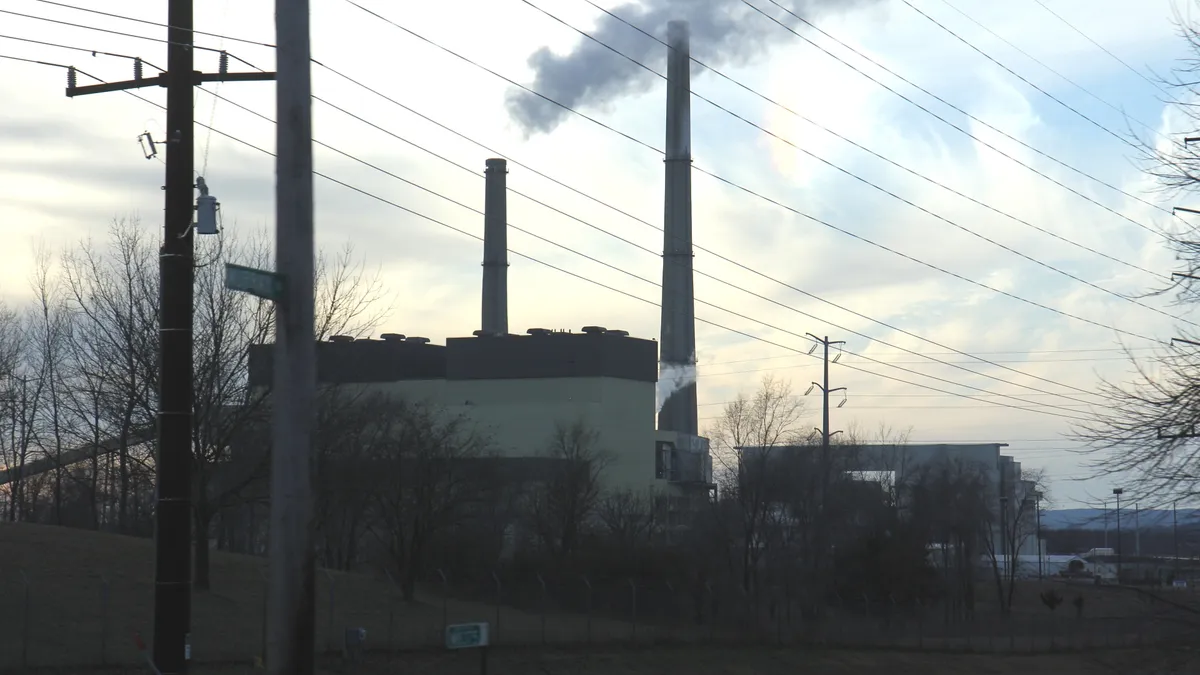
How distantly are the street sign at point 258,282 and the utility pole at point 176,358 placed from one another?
4.38 metres

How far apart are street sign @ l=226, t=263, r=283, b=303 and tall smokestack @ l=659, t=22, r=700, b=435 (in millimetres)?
82749

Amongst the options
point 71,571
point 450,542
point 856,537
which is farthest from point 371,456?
point 856,537

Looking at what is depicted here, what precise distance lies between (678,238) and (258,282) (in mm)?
83571

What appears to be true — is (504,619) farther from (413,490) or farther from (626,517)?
(626,517)

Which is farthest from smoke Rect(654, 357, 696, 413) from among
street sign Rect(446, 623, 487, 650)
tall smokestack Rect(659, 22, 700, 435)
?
street sign Rect(446, 623, 487, 650)

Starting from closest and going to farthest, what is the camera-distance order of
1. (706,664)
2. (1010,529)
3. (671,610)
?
(706,664), (671,610), (1010,529)

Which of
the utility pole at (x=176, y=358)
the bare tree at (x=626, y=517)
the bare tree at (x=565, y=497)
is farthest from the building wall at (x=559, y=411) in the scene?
the utility pole at (x=176, y=358)

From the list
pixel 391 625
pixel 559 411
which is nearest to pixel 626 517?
pixel 559 411

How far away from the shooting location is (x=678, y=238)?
3644 inches

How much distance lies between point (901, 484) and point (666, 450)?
59.6 ft

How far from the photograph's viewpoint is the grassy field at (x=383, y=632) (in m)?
29.0

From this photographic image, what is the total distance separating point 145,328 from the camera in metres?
36.1

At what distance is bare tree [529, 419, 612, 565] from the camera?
2477 inches

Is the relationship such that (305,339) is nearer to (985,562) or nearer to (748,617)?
(748,617)
